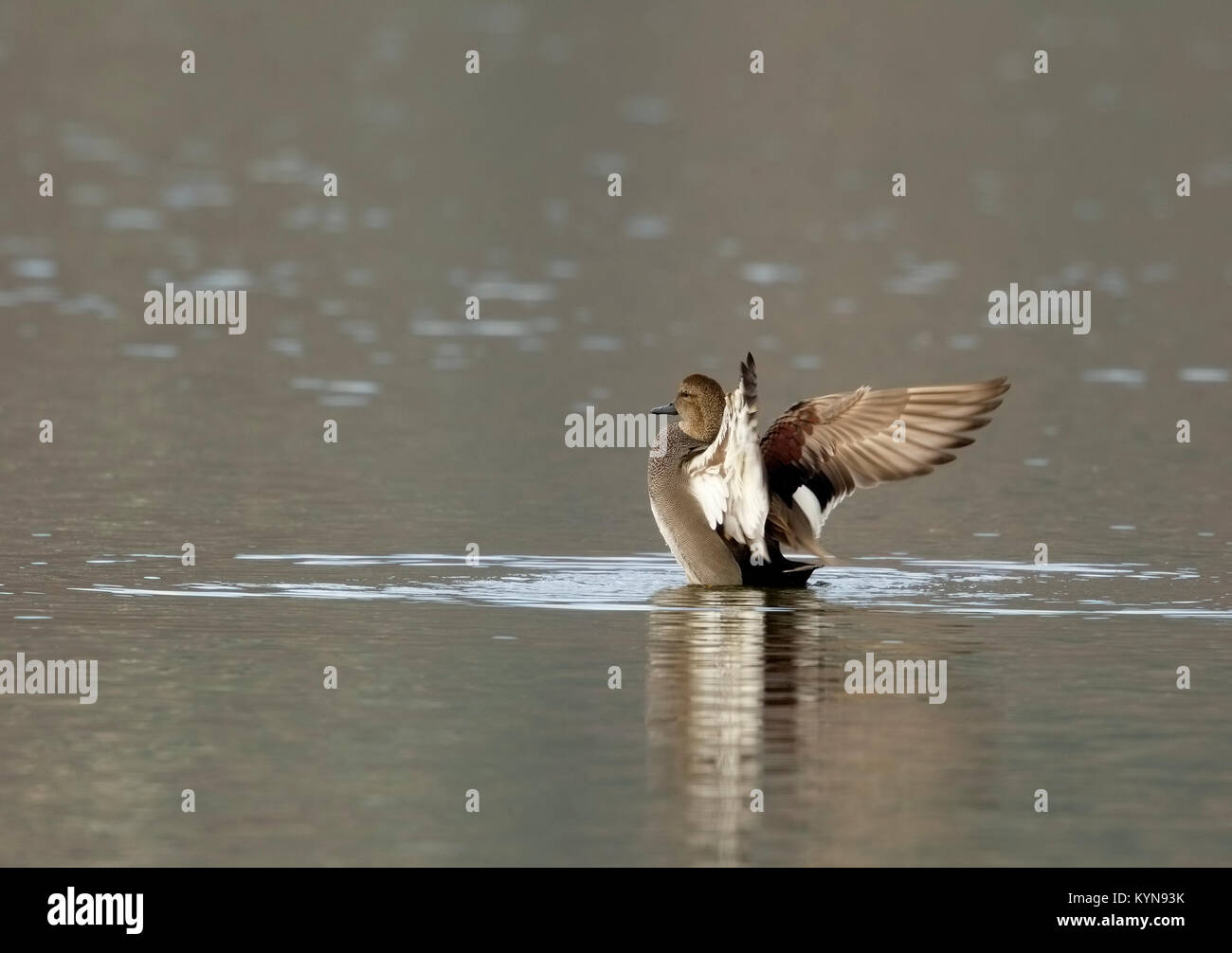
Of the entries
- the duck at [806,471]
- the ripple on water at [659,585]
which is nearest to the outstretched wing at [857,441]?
the duck at [806,471]

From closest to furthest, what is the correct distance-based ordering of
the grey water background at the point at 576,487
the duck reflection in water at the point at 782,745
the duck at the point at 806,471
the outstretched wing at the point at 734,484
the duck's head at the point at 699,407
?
1. the duck reflection in water at the point at 782,745
2. the grey water background at the point at 576,487
3. the outstretched wing at the point at 734,484
4. the duck at the point at 806,471
5. the duck's head at the point at 699,407

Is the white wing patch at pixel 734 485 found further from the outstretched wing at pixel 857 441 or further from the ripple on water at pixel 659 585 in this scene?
the ripple on water at pixel 659 585

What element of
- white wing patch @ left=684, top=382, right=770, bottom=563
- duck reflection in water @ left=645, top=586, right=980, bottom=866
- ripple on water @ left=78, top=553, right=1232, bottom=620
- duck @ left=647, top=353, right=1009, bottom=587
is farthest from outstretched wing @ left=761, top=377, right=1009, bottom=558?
duck reflection in water @ left=645, top=586, right=980, bottom=866

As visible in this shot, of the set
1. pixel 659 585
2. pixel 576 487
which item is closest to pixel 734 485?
pixel 659 585

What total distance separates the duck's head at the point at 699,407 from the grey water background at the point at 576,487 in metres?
1.04

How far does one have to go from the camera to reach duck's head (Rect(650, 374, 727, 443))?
18.4 meters

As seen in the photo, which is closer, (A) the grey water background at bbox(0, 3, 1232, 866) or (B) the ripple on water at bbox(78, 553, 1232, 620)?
(A) the grey water background at bbox(0, 3, 1232, 866)

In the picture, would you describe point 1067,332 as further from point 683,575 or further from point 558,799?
point 558,799

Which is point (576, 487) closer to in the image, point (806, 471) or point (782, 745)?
point (806, 471)

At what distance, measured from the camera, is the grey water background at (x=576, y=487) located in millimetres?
12516

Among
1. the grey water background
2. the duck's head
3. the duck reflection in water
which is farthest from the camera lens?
the duck's head

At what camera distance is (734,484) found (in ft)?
57.0

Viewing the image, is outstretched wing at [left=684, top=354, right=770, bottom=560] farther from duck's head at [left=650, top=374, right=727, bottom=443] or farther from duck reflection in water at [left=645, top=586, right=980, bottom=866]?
duck reflection in water at [left=645, top=586, right=980, bottom=866]

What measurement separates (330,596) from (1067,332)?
16160 millimetres
